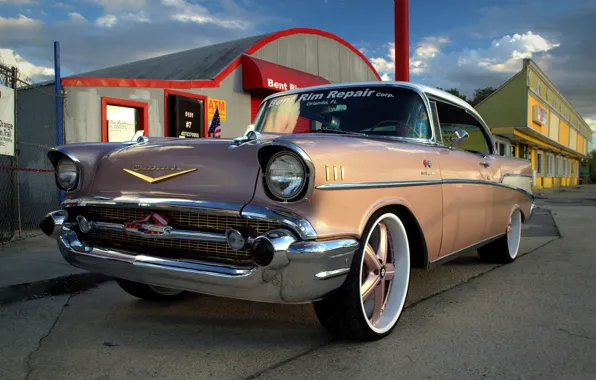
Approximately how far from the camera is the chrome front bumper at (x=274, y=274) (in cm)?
230

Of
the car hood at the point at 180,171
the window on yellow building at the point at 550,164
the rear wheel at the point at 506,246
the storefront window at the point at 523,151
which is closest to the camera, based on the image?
the car hood at the point at 180,171

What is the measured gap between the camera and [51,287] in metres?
4.33

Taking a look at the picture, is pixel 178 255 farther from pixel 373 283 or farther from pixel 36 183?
pixel 36 183

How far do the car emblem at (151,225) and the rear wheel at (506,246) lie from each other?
3833 mm

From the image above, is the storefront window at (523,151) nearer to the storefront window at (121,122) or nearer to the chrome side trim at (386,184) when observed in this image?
the storefront window at (121,122)

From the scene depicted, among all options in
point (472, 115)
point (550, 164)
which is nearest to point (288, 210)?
point (472, 115)

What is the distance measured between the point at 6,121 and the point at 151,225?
467 centimetres

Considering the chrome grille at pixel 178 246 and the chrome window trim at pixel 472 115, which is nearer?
the chrome grille at pixel 178 246

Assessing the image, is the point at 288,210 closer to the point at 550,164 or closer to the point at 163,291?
the point at 163,291

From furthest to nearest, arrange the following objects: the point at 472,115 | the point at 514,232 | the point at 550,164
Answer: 1. the point at 550,164
2. the point at 514,232
3. the point at 472,115

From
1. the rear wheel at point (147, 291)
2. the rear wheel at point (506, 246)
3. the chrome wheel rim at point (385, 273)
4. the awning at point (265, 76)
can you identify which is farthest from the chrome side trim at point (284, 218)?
the awning at point (265, 76)

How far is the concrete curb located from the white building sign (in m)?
2.69

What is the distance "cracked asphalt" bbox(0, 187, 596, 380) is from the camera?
2.51m

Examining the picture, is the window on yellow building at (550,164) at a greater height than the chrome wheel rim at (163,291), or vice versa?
the window on yellow building at (550,164)
